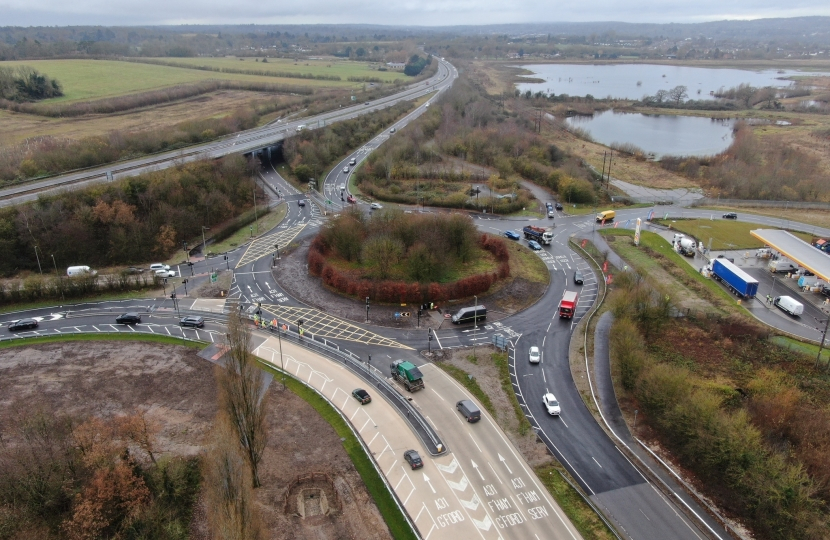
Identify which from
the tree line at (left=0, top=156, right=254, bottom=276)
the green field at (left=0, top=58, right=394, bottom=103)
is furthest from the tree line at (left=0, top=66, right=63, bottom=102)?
the tree line at (left=0, top=156, right=254, bottom=276)

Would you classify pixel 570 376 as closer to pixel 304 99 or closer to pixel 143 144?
pixel 143 144

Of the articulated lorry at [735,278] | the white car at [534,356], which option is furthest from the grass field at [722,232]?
the white car at [534,356]

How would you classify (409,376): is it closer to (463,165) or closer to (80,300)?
(80,300)

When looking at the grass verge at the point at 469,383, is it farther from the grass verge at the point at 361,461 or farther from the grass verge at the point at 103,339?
the grass verge at the point at 103,339

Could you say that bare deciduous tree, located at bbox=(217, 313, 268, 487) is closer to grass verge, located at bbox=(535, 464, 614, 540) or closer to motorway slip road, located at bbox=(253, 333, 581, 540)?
motorway slip road, located at bbox=(253, 333, 581, 540)

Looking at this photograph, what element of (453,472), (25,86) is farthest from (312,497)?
(25,86)

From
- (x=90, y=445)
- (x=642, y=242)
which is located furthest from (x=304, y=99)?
(x=90, y=445)
